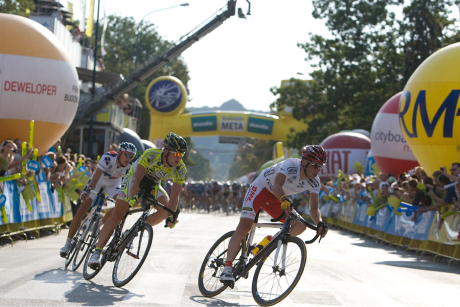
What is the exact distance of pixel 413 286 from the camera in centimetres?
924

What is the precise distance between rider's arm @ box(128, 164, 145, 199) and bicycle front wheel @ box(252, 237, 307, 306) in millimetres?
1865

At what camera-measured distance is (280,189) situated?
7.07 meters

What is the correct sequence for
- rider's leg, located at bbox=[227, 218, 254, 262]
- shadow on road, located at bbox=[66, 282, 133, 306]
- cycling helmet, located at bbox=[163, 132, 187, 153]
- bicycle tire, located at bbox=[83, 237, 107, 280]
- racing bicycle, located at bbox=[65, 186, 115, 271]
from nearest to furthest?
shadow on road, located at bbox=[66, 282, 133, 306]
rider's leg, located at bbox=[227, 218, 254, 262]
cycling helmet, located at bbox=[163, 132, 187, 153]
bicycle tire, located at bbox=[83, 237, 107, 280]
racing bicycle, located at bbox=[65, 186, 115, 271]

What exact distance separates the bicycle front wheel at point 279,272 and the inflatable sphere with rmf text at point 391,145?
17.9 m

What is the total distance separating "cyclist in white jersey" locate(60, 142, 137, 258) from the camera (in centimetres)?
933

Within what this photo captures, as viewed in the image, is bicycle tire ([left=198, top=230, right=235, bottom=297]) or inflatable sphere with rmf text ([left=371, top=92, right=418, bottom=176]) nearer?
bicycle tire ([left=198, top=230, right=235, bottom=297])

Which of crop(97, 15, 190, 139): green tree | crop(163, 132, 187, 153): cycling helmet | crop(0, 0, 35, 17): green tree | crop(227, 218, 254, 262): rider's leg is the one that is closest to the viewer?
crop(227, 218, 254, 262): rider's leg

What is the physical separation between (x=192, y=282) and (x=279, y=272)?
2.03 m

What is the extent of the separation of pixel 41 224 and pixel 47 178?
108 cm

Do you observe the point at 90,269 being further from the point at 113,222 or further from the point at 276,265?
the point at 276,265

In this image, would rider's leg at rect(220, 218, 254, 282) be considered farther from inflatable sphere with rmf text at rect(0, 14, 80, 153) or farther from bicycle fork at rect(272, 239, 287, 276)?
inflatable sphere with rmf text at rect(0, 14, 80, 153)

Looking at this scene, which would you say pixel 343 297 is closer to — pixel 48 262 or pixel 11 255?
pixel 48 262

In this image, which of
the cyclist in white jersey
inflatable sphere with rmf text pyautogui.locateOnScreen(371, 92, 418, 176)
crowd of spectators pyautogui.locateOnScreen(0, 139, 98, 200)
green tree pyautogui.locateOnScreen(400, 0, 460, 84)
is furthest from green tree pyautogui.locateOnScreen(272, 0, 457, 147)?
the cyclist in white jersey

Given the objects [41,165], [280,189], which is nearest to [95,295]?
[280,189]
